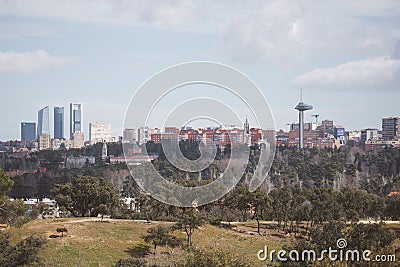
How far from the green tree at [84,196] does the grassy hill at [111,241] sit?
125 inches

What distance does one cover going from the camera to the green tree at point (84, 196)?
32.6 meters

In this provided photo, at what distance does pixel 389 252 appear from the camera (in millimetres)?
15883

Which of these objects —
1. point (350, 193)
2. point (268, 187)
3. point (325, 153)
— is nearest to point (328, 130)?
point (325, 153)

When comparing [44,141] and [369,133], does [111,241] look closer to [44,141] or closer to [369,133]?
[369,133]

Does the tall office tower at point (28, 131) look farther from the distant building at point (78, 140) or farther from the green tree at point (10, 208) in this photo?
the green tree at point (10, 208)

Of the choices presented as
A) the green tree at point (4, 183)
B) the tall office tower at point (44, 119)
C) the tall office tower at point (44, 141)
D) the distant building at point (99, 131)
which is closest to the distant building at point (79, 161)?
the green tree at point (4, 183)

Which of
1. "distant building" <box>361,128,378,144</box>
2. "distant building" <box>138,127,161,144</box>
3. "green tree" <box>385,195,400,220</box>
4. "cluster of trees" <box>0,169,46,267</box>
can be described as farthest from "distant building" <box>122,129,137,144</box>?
"distant building" <box>361,128,378,144</box>

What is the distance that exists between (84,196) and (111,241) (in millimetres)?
7505

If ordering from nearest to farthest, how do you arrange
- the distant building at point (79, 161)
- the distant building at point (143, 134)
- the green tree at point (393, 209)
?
the distant building at point (143, 134), the green tree at point (393, 209), the distant building at point (79, 161)

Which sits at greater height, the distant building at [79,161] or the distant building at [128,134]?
the distant building at [128,134]

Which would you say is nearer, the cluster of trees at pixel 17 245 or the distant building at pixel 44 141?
the cluster of trees at pixel 17 245

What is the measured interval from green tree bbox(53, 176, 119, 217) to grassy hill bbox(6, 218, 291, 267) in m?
3.19

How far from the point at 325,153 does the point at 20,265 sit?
6245 cm

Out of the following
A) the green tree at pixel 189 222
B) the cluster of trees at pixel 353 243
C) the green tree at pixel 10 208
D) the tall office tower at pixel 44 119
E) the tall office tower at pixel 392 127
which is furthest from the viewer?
the tall office tower at pixel 44 119
